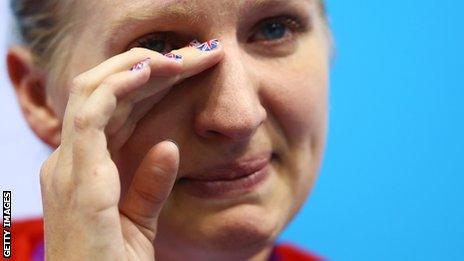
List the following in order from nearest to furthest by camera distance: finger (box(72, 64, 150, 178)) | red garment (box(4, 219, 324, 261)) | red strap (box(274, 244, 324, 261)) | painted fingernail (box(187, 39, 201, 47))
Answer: finger (box(72, 64, 150, 178)), painted fingernail (box(187, 39, 201, 47)), red garment (box(4, 219, 324, 261)), red strap (box(274, 244, 324, 261))

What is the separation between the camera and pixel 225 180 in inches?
32.8

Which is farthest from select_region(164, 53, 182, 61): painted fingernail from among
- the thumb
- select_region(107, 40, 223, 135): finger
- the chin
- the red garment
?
the red garment

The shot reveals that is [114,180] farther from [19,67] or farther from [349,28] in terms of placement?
[349,28]

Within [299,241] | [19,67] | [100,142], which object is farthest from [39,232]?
[299,241]

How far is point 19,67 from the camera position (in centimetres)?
97

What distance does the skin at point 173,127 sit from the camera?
0.69 metres

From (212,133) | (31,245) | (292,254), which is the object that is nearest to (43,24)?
(212,133)

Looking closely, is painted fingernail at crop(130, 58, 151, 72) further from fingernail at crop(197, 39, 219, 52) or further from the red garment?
the red garment

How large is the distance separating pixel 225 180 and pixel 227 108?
12cm

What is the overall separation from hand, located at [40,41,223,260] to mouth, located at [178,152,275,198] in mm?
76

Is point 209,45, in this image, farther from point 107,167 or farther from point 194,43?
point 107,167

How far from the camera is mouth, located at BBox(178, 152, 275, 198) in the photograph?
0.82 m

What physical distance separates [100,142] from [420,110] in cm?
120

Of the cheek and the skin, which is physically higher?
the cheek
